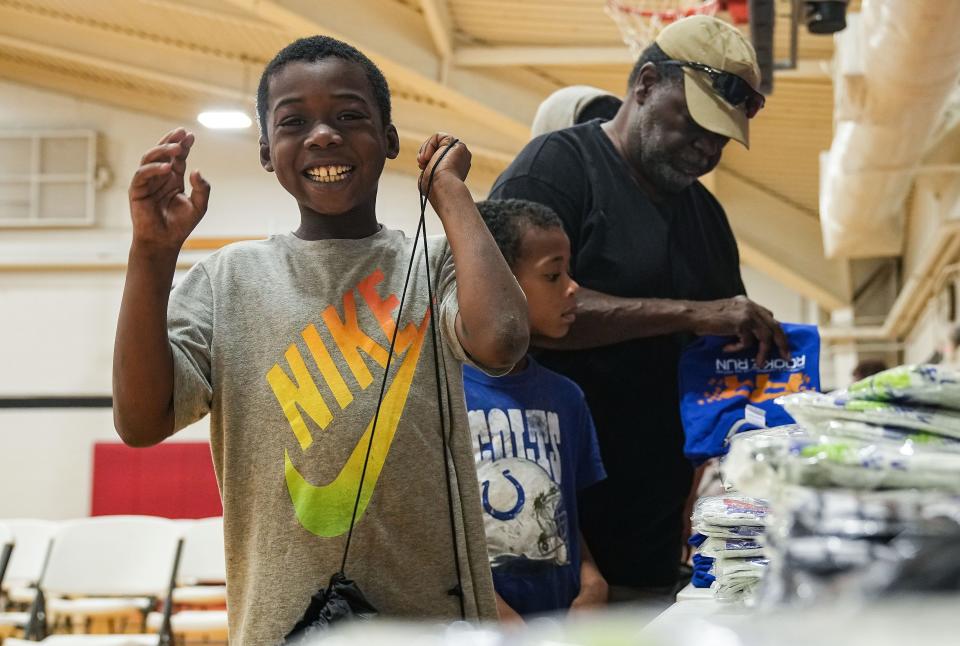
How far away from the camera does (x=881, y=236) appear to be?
897cm

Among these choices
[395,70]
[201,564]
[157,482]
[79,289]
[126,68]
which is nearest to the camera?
[201,564]

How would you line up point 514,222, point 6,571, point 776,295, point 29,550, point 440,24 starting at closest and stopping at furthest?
point 514,222 → point 6,571 → point 29,550 → point 440,24 → point 776,295

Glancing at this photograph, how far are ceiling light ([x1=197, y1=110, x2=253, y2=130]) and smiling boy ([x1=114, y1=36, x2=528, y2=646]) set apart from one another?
34.8ft

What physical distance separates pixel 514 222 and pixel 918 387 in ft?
4.39

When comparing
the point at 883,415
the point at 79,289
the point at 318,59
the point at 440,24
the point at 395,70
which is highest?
the point at 440,24

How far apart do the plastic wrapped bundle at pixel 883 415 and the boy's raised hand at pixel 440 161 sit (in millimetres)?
667

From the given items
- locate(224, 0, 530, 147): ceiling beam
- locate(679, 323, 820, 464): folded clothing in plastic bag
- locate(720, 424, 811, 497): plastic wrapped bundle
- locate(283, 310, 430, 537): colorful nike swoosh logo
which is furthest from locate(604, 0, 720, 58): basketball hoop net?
locate(720, 424, 811, 497): plastic wrapped bundle

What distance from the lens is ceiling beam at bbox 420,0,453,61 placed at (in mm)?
8461

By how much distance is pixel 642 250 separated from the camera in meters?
2.54

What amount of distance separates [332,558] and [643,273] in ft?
3.94

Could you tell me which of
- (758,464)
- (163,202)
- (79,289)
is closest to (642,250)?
(163,202)

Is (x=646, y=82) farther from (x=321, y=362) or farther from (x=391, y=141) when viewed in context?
(x=321, y=362)

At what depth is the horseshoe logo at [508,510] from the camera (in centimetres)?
213

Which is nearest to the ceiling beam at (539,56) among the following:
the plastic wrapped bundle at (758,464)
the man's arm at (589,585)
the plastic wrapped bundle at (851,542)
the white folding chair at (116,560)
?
the white folding chair at (116,560)
